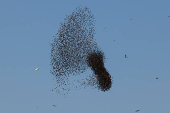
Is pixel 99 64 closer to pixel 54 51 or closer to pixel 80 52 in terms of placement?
pixel 80 52

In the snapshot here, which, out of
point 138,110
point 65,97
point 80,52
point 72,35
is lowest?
point 138,110

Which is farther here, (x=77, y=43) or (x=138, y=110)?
(x=77, y=43)

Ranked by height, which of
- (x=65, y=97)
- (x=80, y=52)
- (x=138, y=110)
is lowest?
(x=138, y=110)

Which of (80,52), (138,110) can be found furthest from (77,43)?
(138,110)

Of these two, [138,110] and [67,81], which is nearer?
[138,110]

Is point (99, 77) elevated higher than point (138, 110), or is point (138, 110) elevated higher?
point (99, 77)

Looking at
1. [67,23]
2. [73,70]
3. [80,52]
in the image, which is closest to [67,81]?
[73,70]

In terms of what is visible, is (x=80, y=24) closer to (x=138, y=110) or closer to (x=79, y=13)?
(x=79, y=13)

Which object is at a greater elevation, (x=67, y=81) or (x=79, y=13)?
(x=79, y=13)
